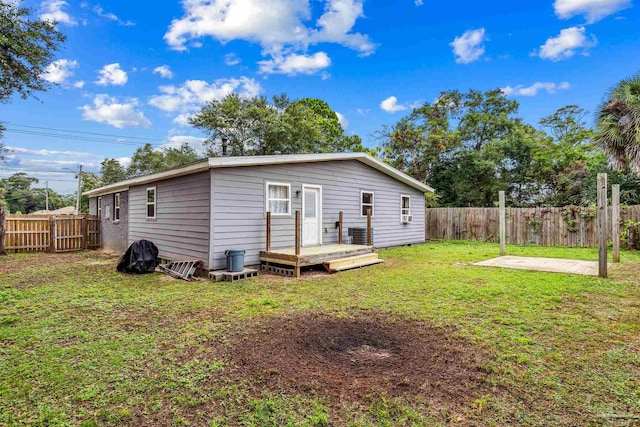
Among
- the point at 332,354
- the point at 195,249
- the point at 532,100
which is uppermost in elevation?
the point at 532,100

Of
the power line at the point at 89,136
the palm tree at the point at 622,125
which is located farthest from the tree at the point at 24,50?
the power line at the point at 89,136

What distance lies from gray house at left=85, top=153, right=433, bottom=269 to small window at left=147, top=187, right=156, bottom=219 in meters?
0.03

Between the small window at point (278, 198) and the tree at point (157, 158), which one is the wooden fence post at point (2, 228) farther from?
the tree at point (157, 158)

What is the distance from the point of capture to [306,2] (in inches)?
504

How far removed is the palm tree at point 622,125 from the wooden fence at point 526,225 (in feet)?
5.98

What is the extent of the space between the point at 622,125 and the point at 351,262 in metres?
10.6

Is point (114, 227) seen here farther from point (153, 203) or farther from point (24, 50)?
point (24, 50)

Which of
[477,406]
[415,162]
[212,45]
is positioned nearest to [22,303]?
[477,406]

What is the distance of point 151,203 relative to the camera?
32.9ft

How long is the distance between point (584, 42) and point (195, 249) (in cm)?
1846

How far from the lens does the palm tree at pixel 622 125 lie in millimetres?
10758

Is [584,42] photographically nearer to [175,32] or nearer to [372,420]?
[175,32]

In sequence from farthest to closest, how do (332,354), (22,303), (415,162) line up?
1. (415,162)
2. (22,303)
3. (332,354)

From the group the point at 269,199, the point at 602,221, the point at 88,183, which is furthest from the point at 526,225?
the point at 88,183
